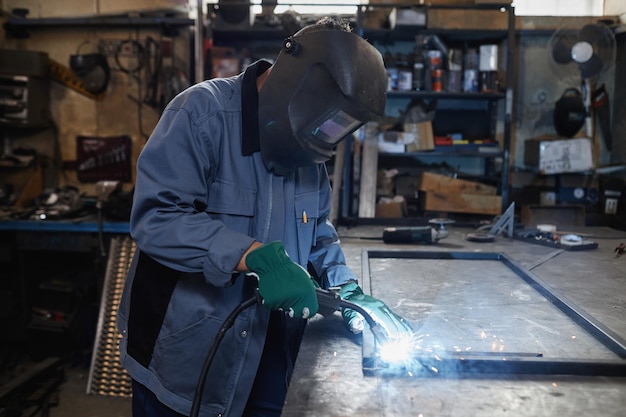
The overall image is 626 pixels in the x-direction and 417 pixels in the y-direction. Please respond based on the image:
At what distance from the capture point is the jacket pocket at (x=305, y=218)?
1.66 metres

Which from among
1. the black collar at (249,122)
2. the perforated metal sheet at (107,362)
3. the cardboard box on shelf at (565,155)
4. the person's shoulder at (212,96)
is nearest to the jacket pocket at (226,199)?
the black collar at (249,122)

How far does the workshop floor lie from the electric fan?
2.21 m

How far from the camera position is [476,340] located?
1.44 meters

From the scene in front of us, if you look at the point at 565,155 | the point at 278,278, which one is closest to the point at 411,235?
the point at 278,278

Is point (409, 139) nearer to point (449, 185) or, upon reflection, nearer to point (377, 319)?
point (449, 185)

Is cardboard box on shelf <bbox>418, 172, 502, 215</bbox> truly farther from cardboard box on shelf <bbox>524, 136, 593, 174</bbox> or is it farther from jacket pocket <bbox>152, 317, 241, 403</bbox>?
jacket pocket <bbox>152, 317, 241, 403</bbox>

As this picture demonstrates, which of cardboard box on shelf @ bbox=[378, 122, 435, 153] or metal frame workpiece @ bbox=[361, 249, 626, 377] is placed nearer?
metal frame workpiece @ bbox=[361, 249, 626, 377]

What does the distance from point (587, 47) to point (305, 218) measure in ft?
12.1

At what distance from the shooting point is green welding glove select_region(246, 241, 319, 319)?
128 centimetres

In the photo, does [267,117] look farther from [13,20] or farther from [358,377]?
[13,20]

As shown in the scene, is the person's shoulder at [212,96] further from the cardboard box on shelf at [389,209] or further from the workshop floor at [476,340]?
the cardboard box on shelf at [389,209]

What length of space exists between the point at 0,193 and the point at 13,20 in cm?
164

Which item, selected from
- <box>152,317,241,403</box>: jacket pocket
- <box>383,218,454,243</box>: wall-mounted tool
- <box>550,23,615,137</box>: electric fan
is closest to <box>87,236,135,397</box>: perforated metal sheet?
<box>383,218,454,243</box>: wall-mounted tool

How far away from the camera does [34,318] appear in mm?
4188
